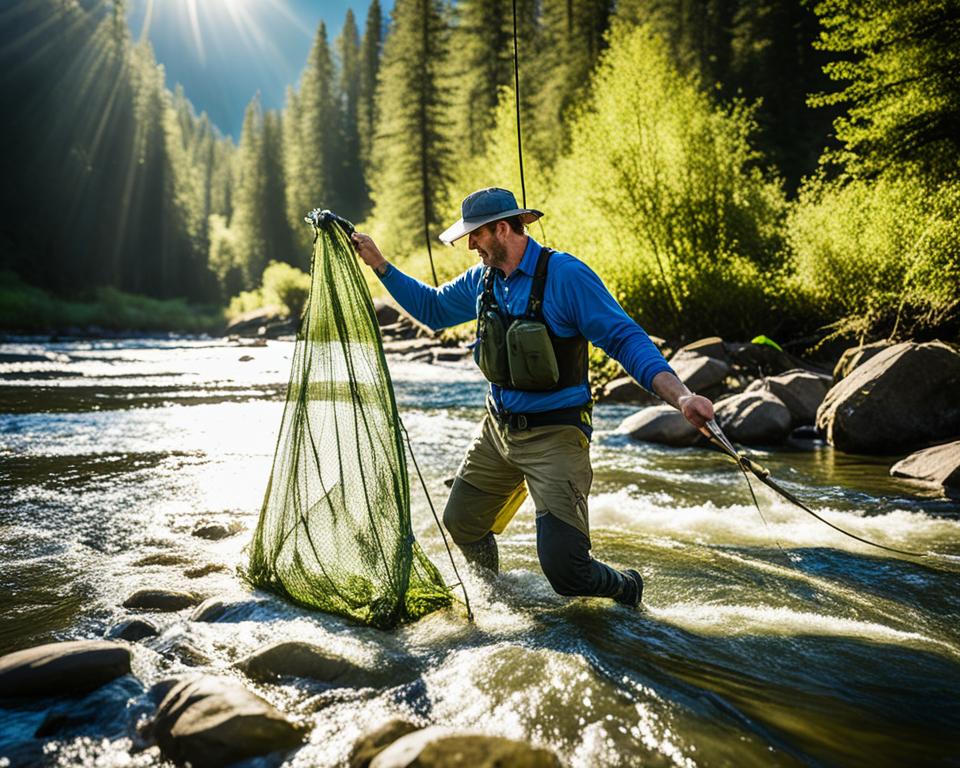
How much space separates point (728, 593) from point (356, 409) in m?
2.51

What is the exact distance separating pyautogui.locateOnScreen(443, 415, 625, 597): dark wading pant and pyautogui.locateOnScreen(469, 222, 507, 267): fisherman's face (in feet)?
2.85

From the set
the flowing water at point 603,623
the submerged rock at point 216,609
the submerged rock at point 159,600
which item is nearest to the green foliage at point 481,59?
the flowing water at point 603,623

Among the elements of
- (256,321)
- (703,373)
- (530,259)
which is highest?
(256,321)

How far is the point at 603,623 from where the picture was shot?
369cm

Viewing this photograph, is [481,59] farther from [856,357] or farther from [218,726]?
[218,726]

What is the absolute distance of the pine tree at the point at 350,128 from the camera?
6215 cm

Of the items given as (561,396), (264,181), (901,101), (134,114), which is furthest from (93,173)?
(561,396)

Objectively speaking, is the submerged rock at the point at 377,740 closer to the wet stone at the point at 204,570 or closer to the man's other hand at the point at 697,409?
the man's other hand at the point at 697,409

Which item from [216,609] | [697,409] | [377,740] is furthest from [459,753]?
[216,609]

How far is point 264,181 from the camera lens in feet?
207

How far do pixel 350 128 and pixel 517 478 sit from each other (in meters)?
67.3

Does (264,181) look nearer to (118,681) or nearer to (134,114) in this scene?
(134,114)

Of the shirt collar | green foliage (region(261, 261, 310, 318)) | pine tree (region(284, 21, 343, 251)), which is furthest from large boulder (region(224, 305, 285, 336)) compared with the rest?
the shirt collar

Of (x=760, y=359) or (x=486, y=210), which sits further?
(x=760, y=359)
